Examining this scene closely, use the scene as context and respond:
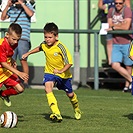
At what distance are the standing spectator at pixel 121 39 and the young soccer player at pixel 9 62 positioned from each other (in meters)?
4.38

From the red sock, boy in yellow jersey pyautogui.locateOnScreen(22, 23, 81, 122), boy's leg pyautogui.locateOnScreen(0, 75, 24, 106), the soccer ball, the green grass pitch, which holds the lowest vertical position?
the green grass pitch

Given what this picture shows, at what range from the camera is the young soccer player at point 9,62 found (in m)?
9.72

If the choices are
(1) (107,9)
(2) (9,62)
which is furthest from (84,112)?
(1) (107,9)

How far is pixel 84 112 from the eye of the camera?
10945 mm

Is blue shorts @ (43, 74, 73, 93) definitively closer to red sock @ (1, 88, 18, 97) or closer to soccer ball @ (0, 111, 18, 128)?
red sock @ (1, 88, 18, 97)

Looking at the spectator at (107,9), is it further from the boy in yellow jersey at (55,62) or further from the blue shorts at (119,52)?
the boy in yellow jersey at (55,62)

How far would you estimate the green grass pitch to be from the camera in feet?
29.5

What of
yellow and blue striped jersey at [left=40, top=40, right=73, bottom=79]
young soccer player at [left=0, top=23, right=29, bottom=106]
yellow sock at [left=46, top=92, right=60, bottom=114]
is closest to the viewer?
yellow sock at [left=46, top=92, right=60, bottom=114]

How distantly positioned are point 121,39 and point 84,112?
3903mm

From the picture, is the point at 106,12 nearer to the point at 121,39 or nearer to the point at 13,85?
the point at 121,39

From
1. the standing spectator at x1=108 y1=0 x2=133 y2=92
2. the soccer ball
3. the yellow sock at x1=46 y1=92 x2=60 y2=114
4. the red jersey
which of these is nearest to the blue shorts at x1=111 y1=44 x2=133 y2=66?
the standing spectator at x1=108 y1=0 x2=133 y2=92

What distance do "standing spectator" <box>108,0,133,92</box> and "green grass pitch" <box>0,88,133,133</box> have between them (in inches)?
19.7

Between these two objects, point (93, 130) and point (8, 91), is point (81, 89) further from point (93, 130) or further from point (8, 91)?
point (93, 130)

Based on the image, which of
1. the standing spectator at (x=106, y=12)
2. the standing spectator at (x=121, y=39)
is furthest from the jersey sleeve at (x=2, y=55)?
the standing spectator at (x=106, y=12)
